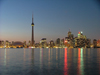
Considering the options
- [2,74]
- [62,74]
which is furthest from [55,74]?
[2,74]

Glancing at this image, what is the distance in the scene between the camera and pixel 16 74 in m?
22.0

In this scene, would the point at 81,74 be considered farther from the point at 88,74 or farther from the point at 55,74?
the point at 55,74

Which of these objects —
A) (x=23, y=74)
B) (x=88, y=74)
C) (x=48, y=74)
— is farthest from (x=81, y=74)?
(x=23, y=74)

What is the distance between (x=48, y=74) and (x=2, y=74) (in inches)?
310

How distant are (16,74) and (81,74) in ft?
36.2

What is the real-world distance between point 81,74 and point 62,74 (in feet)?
10.7

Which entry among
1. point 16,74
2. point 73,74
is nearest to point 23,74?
point 16,74

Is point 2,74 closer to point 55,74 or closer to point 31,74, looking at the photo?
point 31,74

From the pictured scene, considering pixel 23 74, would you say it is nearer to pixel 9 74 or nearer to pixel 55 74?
pixel 9 74

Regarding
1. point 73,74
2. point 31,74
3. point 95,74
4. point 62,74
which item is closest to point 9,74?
point 31,74

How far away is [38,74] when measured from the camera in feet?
73.3

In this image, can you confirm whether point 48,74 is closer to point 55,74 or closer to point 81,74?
point 55,74

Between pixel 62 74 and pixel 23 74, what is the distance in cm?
658

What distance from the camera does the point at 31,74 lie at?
2219 cm
